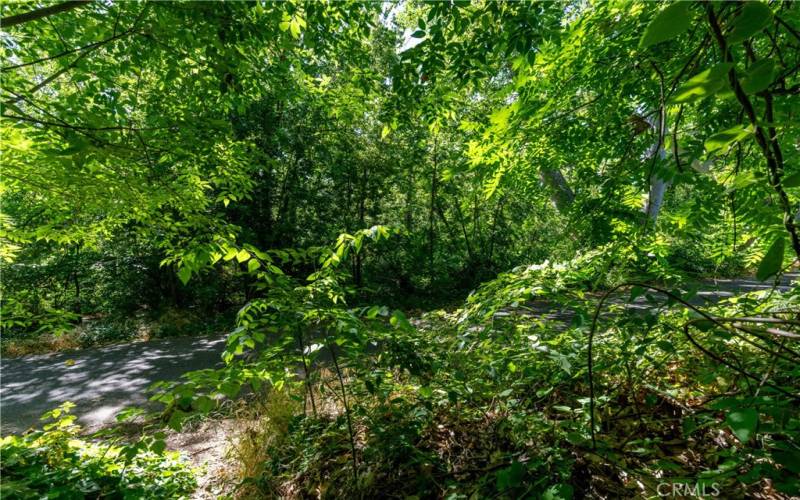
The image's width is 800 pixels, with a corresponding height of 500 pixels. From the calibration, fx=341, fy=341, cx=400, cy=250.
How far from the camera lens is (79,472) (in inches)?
89.8

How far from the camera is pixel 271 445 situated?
8.81 ft

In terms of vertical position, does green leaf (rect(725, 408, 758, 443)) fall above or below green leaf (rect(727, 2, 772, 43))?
below

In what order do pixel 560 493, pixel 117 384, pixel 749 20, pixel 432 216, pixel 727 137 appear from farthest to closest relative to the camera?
pixel 432 216, pixel 117 384, pixel 560 493, pixel 727 137, pixel 749 20

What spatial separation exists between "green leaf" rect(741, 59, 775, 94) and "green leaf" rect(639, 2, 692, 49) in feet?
0.37

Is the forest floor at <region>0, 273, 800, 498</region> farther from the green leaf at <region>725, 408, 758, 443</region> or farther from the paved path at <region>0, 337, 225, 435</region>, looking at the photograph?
the green leaf at <region>725, 408, 758, 443</region>

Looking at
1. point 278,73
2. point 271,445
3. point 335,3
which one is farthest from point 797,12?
point 271,445

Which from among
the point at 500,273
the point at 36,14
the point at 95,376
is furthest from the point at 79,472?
the point at 95,376

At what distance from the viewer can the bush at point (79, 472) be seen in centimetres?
208

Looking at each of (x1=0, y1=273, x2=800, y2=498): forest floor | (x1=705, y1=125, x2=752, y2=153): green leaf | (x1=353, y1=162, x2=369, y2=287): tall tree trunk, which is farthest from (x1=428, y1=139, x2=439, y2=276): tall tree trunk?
(x1=705, y1=125, x2=752, y2=153): green leaf

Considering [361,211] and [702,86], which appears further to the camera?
[361,211]

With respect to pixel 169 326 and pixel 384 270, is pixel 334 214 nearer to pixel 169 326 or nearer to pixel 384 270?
pixel 384 270

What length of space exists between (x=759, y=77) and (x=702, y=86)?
66 mm

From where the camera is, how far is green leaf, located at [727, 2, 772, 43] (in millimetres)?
450

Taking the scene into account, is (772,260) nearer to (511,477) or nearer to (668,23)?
(668,23)
